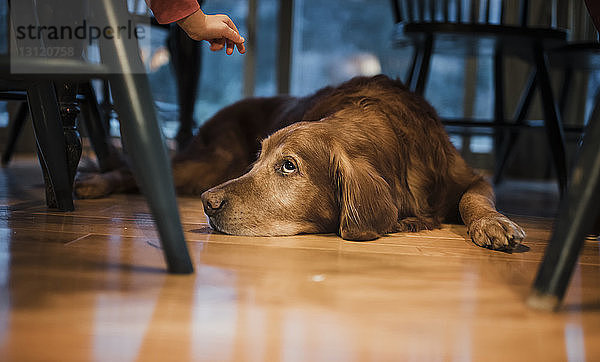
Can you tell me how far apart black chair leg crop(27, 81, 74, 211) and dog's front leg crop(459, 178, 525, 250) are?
3.97 ft

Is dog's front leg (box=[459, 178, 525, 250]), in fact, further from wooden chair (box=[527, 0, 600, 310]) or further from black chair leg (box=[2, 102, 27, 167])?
black chair leg (box=[2, 102, 27, 167])

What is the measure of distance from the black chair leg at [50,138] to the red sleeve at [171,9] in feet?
1.95

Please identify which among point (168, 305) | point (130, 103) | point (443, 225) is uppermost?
point (130, 103)

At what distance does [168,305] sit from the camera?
0.85 m

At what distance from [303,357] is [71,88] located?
131 centimetres

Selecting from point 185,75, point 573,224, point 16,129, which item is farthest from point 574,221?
point 16,129

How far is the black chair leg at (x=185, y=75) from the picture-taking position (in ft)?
10.00

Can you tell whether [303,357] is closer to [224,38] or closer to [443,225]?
[224,38]

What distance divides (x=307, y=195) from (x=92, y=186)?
1008 mm

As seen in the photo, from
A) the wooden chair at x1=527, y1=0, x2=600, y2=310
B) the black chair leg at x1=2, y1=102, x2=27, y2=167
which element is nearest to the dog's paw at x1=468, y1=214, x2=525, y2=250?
the wooden chair at x1=527, y1=0, x2=600, y2=310

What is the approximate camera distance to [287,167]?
1.55 metres

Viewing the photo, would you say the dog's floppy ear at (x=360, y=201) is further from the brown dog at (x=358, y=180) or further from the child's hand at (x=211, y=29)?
the child's hand at (x=211, y=29)

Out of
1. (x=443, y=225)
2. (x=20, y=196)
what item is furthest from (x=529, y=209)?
(x=20, y=196)

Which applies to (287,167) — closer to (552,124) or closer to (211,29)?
(211,29)
